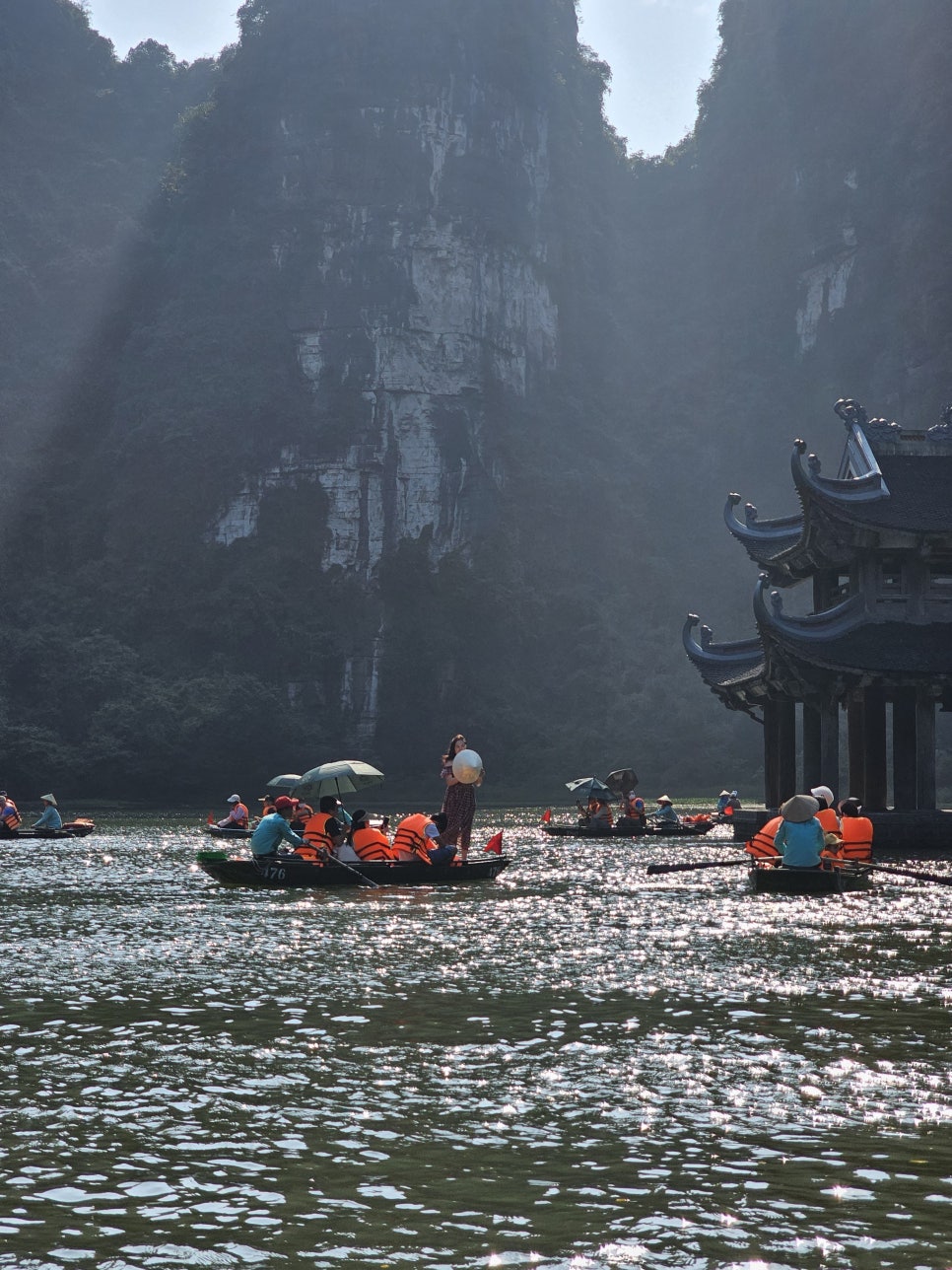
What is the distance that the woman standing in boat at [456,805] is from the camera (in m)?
24.0

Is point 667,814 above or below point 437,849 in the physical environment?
above

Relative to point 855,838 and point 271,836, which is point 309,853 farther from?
point 855,838

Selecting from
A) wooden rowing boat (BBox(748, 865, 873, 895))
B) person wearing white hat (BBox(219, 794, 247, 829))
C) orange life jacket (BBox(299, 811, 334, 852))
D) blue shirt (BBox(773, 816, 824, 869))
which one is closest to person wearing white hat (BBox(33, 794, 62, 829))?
person wearing white hat (BBox(219, 794, 247, 829))

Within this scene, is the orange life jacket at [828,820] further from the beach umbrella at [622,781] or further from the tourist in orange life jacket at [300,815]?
the beach umbrella at [622,781]

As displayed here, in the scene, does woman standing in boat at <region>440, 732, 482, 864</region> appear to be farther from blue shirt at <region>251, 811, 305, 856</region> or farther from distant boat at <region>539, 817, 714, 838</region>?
distant boat at <region>539, 817, 714, 838</region>

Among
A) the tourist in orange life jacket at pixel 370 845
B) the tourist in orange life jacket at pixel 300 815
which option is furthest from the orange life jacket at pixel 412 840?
the tourist in orange life jacket at pixel 300 815

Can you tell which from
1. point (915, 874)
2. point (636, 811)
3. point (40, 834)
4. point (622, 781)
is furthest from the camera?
point (622, 781)

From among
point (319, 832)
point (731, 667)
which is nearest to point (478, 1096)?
point (319, 832)

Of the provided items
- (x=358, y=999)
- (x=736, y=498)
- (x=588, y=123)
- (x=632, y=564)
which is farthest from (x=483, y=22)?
(x=358, y=999)

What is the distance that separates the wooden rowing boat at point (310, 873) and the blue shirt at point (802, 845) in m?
5.41

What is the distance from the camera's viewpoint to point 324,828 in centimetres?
2297

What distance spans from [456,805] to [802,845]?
680cm

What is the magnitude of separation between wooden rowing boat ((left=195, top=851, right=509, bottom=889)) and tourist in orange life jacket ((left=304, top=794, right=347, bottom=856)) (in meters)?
0.76

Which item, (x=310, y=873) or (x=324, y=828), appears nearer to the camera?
(x=310, y=873)
